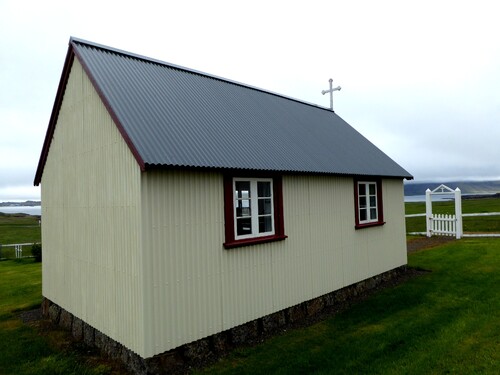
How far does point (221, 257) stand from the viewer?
691cm

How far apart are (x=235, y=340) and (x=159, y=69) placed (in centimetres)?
663

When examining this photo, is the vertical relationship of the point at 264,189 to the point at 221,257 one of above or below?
above

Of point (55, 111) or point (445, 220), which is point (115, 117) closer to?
point (55, 111)

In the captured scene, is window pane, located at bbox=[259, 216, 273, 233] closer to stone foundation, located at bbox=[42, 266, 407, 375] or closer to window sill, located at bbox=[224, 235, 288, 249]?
window sill, located at bbox=[224, 235, 288, 249]

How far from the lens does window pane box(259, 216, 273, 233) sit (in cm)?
787

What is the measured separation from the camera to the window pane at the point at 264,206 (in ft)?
25.7

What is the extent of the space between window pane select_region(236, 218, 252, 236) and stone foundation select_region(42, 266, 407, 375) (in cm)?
190

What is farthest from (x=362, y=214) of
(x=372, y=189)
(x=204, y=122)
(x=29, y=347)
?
(x=29, y=347)

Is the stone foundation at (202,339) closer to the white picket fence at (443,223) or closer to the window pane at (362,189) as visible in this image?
the window pane at (362,189)

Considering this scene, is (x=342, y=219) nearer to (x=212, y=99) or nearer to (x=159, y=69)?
(x=212, y=99)

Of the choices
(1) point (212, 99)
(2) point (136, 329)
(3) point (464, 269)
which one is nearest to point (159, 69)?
(1) point (212, 99)

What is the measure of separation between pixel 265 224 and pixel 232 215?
1.13m

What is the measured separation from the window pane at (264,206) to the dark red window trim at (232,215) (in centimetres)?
16

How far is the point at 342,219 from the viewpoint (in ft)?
33.2
